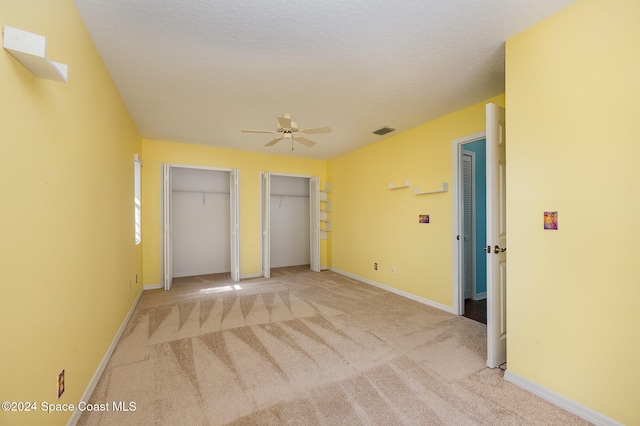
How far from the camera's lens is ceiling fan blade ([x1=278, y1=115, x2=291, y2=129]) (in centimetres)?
275

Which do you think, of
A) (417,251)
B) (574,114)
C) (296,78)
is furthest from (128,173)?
(574,114)

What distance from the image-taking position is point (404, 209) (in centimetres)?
429

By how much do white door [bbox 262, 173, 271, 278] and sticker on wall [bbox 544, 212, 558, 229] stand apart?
14.7 feet

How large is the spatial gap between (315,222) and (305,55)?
4.32 metres

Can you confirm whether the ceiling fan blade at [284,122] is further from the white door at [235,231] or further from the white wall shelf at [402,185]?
the white door at [235,231]

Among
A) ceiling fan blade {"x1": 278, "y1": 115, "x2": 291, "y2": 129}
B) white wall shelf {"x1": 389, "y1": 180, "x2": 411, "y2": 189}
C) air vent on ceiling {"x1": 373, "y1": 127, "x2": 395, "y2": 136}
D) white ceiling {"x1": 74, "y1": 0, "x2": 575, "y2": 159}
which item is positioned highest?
white ceiling {"x1": 74, "y1": 0, "x2": 575, "y2": 159}

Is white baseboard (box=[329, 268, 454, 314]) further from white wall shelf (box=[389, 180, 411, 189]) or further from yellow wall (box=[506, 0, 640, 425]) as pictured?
white wall shelf (box=[389, 180, 411, 189])

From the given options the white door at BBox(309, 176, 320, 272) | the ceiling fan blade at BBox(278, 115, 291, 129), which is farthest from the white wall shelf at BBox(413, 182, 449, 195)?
the white door at BBox(309, 176, 320, 272)

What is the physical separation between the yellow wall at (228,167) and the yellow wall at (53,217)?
2.48m

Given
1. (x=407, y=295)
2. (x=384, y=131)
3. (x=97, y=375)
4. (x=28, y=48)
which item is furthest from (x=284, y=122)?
(x=407, y=295)

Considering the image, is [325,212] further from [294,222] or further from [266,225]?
[266,225]

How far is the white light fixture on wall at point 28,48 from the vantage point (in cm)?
104

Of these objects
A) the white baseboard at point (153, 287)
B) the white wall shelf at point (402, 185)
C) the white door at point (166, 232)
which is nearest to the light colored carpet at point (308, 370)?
the white door at point (166, 232)

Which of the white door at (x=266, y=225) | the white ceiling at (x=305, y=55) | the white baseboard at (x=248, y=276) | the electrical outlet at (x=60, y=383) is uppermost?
the white ceiling at (x=305, y=55)
